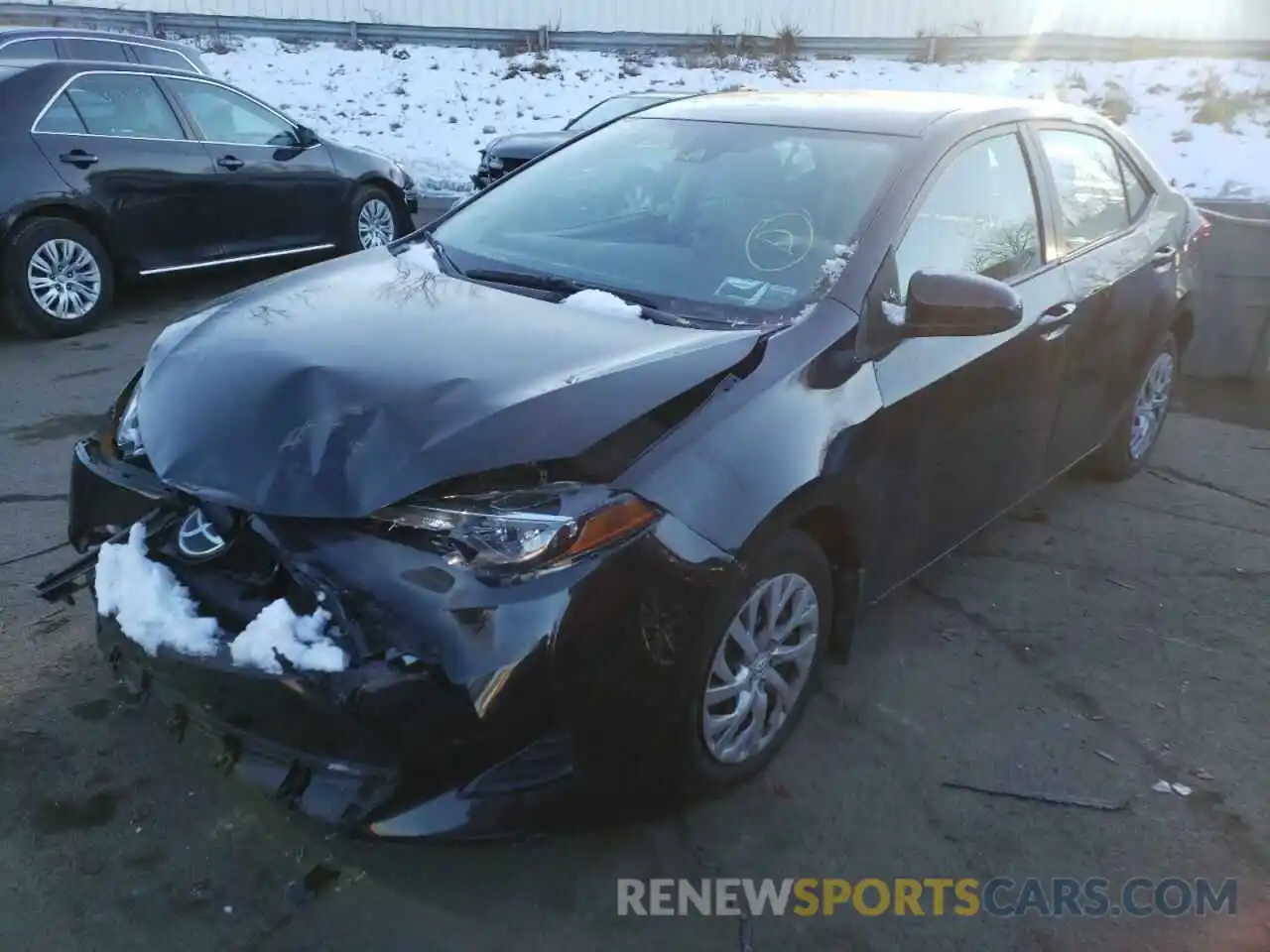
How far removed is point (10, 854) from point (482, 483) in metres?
1.46

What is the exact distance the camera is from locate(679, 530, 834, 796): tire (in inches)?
98.0

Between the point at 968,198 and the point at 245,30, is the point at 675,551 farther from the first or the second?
the point at 245,30

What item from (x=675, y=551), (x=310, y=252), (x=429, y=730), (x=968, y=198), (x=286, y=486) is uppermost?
(x=968, y=198)

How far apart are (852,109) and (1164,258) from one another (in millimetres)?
1849

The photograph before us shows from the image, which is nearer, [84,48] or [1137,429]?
[1137,429]

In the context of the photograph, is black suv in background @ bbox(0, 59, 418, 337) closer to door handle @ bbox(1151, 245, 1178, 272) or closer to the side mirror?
the side mirror

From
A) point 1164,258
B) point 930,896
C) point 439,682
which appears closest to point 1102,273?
point 1164,258

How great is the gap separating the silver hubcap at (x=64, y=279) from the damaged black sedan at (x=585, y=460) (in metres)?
4.04

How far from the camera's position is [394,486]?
2.24 meters

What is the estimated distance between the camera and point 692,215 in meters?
3.45

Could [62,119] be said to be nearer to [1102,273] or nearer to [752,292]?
[752,292]

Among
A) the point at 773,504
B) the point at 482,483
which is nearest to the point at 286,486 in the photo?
the point at 482,483

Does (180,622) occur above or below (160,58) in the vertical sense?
below

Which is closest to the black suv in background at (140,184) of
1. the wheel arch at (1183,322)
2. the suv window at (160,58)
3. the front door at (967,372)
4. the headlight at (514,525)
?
the suv window at (160,58)
